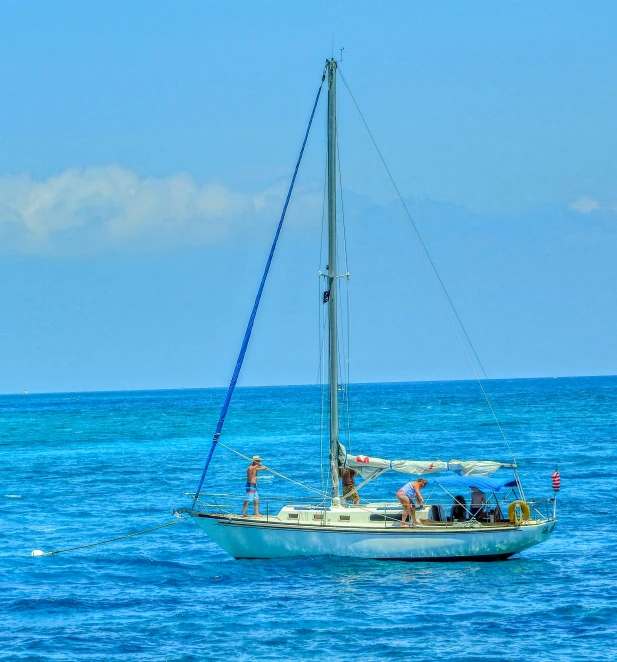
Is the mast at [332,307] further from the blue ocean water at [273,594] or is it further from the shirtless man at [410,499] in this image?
the blue ocean water at [273,594]

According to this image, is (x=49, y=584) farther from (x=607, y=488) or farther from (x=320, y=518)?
(x=607, y=488)

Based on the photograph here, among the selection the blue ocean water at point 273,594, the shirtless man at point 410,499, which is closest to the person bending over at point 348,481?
the shirtless man at point 410,499

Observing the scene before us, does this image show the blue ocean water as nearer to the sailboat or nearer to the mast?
the sailboat

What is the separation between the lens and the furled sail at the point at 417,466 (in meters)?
33.0

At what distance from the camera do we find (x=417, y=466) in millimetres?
33125

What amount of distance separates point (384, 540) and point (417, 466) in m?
2.92

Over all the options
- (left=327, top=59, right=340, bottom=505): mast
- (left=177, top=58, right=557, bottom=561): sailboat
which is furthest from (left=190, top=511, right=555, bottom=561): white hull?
(left=327, top=59, right=340, bottom=505): mast

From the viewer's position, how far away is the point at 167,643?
25.0 metres

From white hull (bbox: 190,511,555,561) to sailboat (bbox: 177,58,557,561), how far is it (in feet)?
0.09

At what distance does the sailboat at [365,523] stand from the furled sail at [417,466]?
29mm

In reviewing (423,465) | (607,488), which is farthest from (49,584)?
(607,488)

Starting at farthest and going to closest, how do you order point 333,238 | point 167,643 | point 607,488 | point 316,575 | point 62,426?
point 62,426 → point 607,488 → point 333,238 → point 316,575 → point 167,643

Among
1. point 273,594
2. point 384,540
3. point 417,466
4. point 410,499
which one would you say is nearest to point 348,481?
point 417,466

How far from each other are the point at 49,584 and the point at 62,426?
99.8m
